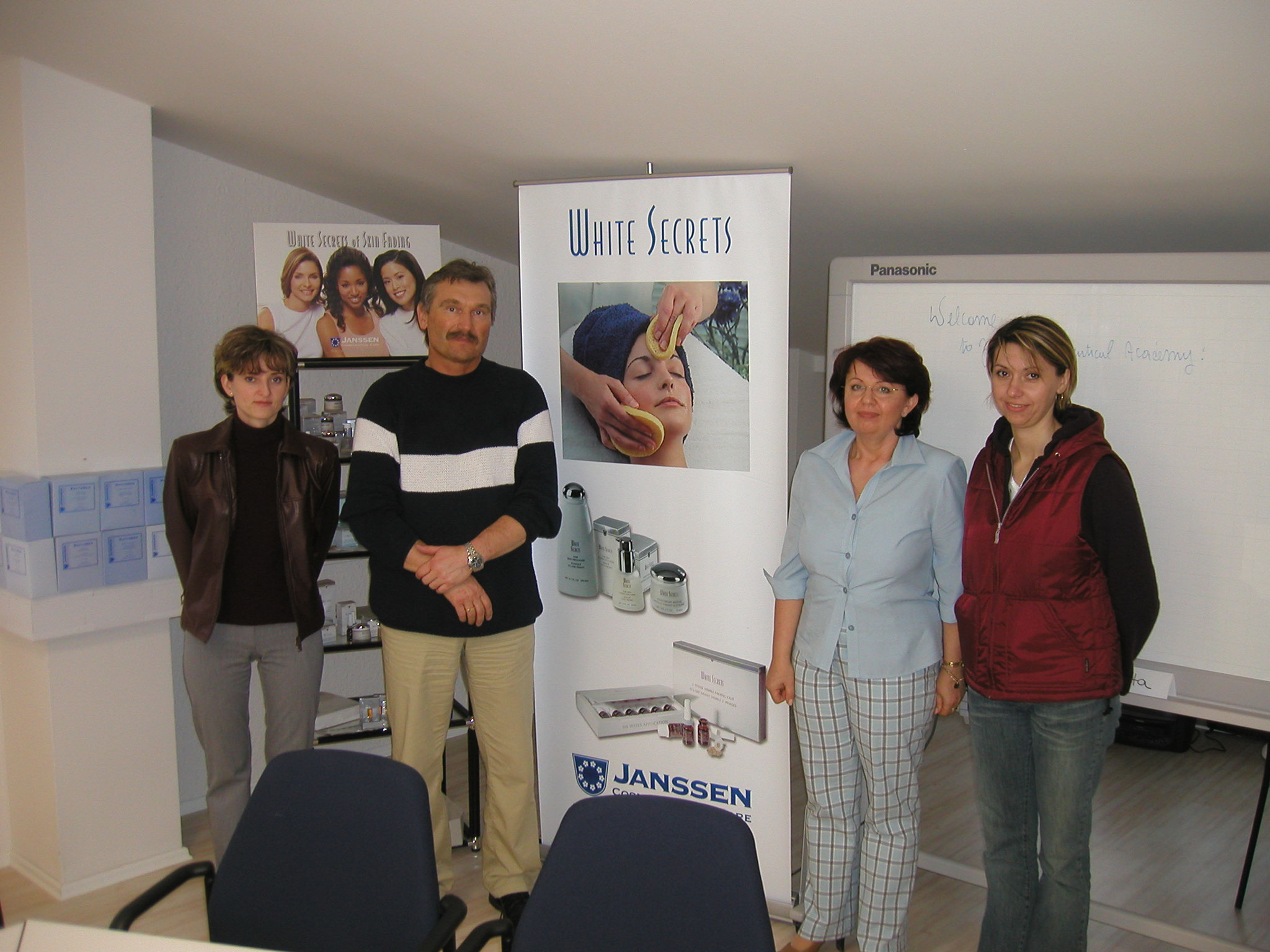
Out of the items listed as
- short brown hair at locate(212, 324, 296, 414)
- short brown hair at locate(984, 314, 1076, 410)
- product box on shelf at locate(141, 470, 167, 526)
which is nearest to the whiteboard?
short brown hair at locate(984, 314, 1076, 410)

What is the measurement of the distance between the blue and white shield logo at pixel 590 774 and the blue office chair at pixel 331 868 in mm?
1295

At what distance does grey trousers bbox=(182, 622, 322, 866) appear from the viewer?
2518mm

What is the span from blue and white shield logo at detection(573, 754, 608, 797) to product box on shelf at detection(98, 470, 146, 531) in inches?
59.1

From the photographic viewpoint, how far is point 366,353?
10.1 feet

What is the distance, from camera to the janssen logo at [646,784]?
2.70 m

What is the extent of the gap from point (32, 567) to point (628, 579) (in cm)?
167

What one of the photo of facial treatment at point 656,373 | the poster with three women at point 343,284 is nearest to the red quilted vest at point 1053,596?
the photo of facial treatment at point 656,373

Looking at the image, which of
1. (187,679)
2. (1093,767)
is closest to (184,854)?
(187,679)

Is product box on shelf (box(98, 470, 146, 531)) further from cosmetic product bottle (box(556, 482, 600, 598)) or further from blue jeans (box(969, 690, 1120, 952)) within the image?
blue jeans (box(969, 690, 1120, 952))

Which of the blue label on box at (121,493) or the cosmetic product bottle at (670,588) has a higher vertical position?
the blue label on box at (121,493)

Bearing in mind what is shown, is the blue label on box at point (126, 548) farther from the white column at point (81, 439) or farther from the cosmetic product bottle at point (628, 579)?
the cosmetic product bottle at point (628, 579)

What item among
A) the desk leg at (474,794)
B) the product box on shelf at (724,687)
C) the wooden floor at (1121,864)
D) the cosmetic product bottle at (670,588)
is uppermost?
the cosmetic product bottle at (670,588)

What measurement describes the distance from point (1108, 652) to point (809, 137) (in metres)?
1.35

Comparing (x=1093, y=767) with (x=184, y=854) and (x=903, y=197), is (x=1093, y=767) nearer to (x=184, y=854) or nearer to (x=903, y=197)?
(x=903, y=197)
